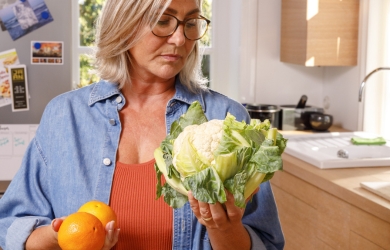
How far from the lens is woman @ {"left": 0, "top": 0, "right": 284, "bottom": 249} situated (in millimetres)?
1423

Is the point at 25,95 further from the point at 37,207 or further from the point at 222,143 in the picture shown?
the point at 222,143

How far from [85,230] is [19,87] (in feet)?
5.96

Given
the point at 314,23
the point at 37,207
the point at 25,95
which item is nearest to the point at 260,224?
the point at 37,207

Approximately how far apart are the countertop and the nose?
0.95 meters

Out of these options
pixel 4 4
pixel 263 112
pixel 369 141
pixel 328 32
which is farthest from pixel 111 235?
pixel 328 32

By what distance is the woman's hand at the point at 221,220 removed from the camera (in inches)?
46.7

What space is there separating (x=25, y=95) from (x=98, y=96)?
57.5 inches

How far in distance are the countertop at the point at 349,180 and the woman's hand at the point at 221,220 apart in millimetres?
803

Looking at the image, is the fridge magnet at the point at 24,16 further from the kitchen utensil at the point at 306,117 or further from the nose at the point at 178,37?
the nose at the point at 178,37

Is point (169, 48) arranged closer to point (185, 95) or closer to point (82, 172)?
point (185, 95)

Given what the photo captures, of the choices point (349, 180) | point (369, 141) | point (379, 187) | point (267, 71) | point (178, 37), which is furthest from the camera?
point (267, 71)

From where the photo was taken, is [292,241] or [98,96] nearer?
[98,96]

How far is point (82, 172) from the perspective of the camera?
1481 mm

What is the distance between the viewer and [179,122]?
139cm
